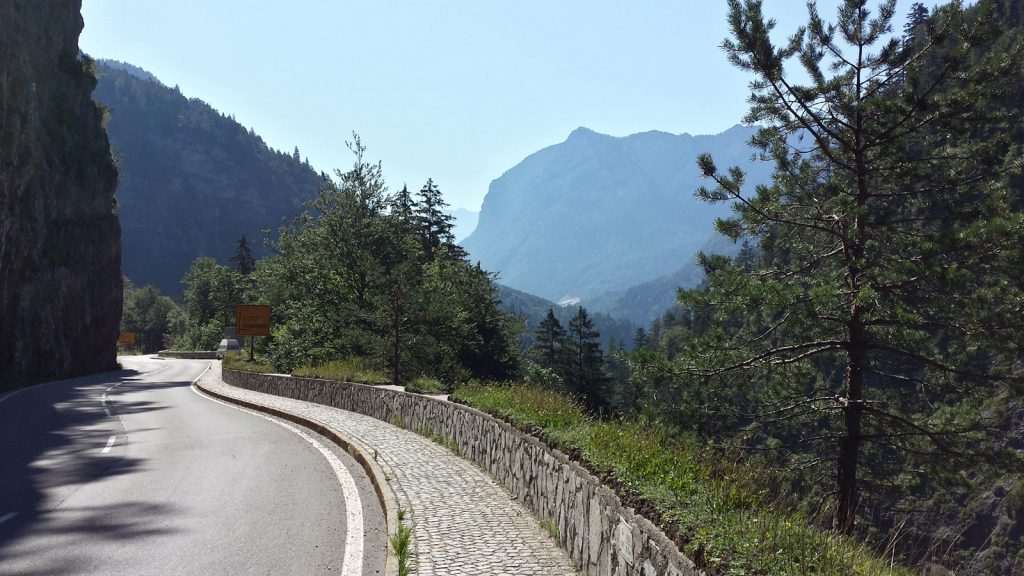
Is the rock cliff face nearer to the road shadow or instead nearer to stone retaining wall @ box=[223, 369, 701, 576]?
the road shadow

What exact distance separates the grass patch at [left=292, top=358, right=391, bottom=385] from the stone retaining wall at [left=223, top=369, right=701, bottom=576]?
492 centimetres

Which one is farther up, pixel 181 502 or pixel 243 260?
pixel 243 260

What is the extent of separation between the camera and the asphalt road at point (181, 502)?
6.57m

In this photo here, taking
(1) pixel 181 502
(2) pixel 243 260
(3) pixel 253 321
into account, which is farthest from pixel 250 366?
(2) pixel 243 260

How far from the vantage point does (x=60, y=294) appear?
1778 inches

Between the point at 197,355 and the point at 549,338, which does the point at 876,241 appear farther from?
the point at 549,338

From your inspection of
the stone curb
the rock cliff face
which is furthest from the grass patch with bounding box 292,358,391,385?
the rock cliff face

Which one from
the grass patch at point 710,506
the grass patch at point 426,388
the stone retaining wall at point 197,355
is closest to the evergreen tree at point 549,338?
the stone retaining wall at point 197,355

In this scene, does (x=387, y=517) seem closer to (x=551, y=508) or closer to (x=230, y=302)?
(x=551, y=508)

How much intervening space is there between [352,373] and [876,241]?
48.8ft

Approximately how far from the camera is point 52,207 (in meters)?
44.7

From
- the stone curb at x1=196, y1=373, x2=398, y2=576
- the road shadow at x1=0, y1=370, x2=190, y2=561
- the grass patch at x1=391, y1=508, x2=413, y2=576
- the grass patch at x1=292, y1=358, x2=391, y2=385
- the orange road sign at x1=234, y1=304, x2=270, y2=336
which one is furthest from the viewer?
the orange road sign at x1=234, y1=304, x2=270, y2=336

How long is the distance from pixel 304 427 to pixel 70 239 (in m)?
41.4

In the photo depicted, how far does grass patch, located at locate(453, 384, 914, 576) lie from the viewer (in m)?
3.67
